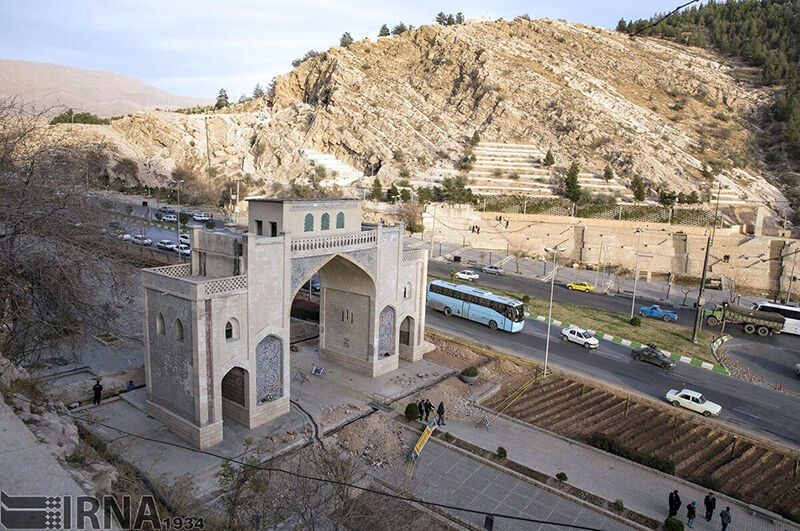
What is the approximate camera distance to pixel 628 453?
18.5m

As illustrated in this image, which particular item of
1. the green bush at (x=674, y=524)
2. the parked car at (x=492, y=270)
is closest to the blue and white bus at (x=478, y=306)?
the parked car at (x=492, y=270)

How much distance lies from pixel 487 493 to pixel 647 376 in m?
13.2

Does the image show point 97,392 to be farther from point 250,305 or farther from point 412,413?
point 412,413

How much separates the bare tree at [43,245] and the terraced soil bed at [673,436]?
16.2 metres

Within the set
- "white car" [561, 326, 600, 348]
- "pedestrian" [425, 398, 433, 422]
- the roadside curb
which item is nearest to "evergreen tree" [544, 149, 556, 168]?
the roadside curb

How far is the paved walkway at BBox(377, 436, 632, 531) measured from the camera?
14.9 meters

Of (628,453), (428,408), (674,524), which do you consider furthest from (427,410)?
(674,524)

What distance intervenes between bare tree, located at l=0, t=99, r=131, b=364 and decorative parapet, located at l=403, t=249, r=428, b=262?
42.2 feet

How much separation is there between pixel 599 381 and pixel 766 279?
39713 millimetres

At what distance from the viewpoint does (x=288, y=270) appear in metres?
18.7

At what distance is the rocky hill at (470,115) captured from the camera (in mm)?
76312

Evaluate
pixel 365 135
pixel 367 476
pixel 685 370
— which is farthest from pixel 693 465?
pixel 365 135

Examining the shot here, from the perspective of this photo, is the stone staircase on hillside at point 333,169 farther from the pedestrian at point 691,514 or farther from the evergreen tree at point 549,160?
the pedestrian at point 691,514

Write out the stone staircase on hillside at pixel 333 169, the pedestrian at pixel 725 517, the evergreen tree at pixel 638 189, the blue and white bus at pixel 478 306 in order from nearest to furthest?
the pedestrian at pixel 725 517 < the blue and white bus at pixel 478 306 < the evergreen tree at pixel 638 189 < the stone staircase on hillside at pixel 333 169
